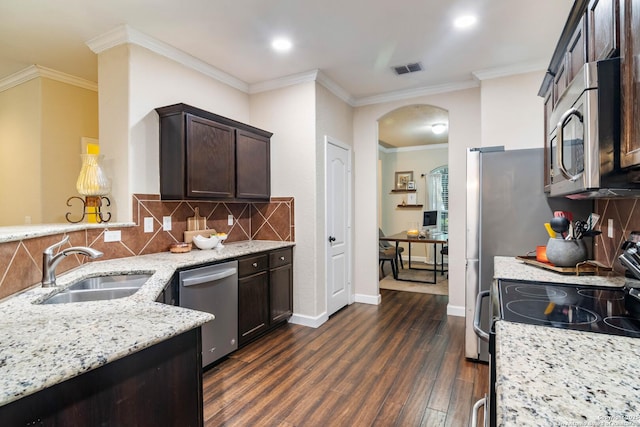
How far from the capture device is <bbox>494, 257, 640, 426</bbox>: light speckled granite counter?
23.3 inches

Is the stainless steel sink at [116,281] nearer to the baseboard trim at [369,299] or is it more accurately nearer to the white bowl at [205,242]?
the white bowl at [205,242]

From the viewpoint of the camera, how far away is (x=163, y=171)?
2918 mm

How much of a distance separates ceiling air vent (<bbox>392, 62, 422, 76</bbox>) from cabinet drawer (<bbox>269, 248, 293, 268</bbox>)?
2.27 metres

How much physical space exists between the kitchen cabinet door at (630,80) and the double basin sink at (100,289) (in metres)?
2.31

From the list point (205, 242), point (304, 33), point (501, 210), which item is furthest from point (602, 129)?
point (205, 242)

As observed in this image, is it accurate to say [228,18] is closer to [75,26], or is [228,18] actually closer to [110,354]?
[75,26]

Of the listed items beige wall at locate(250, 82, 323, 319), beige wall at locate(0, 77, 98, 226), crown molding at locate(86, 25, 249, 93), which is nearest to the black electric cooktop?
beige wall at locate(250, 82, 323, 319)

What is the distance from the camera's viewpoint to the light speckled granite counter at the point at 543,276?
5.52 ft

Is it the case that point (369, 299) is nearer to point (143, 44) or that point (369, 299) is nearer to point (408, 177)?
point (143, 44)

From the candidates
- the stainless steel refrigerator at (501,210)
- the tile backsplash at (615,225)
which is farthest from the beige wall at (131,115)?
the tile backsplash at (615,225)

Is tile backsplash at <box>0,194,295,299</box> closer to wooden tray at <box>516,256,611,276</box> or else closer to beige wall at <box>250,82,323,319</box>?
beige wall at <box>250,82,323,319</box>

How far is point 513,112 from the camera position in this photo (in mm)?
3410

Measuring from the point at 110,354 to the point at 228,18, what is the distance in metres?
2.51

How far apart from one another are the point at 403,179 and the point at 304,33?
222 inches
